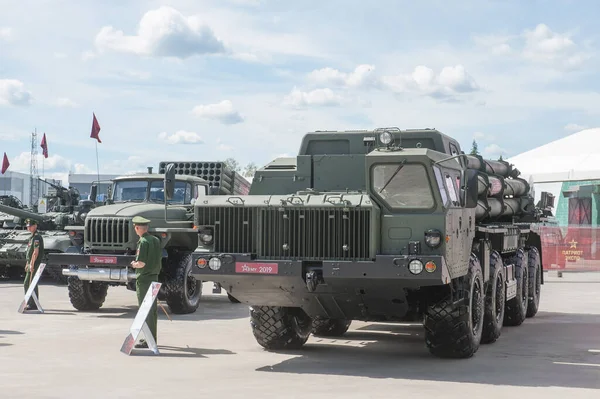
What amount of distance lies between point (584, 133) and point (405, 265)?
133 feet

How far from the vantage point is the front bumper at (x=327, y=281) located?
10328 mm

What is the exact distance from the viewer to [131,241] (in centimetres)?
1641

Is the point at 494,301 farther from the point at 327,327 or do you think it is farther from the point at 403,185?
the point at 403,185

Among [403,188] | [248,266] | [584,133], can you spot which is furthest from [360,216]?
[584,133]

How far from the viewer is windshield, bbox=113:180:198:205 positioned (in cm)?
1777

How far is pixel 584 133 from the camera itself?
48.5 m

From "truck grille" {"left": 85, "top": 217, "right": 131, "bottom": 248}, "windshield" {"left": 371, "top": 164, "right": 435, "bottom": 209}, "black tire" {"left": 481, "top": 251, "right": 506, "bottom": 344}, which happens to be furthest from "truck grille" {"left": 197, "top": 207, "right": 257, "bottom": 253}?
"truck grille" {"left": 85, "top": 217, "right": 131, "bottom": 248}

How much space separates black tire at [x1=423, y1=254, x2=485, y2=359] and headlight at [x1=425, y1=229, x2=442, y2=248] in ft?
3.60

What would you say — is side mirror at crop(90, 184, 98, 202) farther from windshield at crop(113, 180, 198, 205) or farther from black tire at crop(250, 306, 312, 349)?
black tire at crop(250, 306, 312, 349)

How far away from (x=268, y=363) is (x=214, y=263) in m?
1.31

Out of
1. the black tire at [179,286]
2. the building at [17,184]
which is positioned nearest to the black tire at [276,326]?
the black tire at [179,286]

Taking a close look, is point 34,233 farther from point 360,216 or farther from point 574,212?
point 574,212

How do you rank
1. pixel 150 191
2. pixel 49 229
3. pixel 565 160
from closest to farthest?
pixel 150 191 → pixel 49 229 → pixel 565 160

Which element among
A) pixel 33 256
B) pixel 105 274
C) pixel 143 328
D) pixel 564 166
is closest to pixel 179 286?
pixel 105 274
